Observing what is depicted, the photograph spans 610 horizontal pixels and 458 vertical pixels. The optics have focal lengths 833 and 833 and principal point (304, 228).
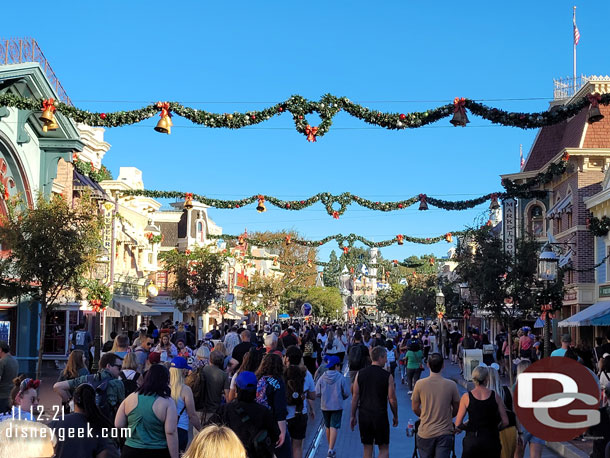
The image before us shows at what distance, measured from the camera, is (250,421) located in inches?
302

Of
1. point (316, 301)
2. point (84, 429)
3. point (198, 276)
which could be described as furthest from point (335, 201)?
point (316, 301)

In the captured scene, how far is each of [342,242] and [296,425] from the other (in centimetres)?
3276

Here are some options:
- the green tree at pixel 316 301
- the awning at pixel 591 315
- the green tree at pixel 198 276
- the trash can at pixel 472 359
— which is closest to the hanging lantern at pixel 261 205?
the trash can at pixel 472 359

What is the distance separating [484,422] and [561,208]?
100 ft

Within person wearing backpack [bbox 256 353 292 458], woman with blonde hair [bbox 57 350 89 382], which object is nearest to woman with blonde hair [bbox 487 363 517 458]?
person wearing backpack [bbox 256 353 292 458]

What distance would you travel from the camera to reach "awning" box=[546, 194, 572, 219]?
36750mm

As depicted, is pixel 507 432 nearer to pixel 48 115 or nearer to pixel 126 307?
pixel 48 115

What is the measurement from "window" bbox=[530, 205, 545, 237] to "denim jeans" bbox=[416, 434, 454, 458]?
34.2m

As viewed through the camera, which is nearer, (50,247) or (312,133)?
(312,133)

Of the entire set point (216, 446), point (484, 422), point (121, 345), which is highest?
point (216, 446)

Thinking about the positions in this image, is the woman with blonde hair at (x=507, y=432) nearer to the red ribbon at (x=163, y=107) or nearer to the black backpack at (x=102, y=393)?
the black backpack at (x=102, y=393)

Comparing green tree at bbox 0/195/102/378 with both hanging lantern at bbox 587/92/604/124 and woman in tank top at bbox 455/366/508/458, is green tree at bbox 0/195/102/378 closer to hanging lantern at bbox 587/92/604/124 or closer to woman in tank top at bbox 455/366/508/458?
hanging lantern at bbox 587/92/604/124

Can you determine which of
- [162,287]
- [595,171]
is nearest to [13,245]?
[595,171]

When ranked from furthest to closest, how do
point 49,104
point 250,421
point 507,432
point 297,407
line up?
point 49,104
point 297,407
point 507,432
point 250,421
